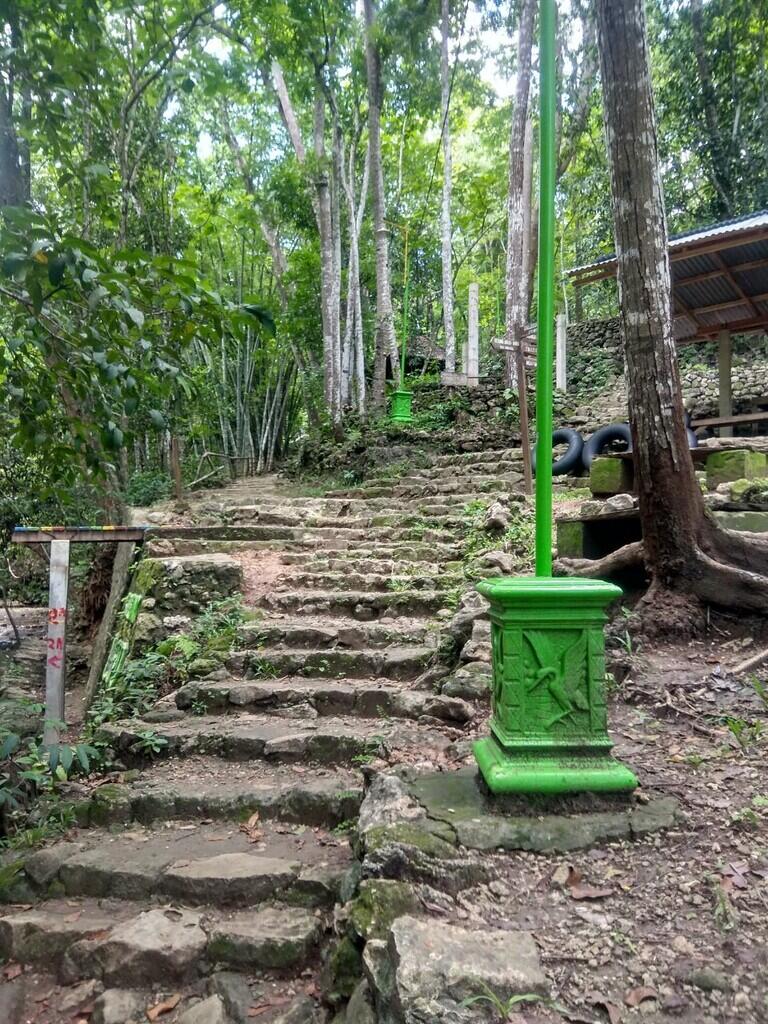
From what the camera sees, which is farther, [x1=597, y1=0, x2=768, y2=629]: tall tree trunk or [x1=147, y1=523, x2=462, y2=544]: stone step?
[x1=147, y1=523, x2=462, y2=544]: stone step

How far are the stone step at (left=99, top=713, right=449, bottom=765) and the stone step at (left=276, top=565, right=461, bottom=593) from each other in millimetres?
1640

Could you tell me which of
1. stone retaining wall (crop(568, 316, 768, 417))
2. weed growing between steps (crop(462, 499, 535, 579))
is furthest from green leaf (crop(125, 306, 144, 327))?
stone retaining wall (crop(568, 316, 768, 417))

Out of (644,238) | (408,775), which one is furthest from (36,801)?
(644,238)

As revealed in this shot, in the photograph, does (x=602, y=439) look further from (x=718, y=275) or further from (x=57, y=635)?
(x=57, y=635)

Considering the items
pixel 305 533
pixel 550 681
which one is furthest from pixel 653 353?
pixel 305 533

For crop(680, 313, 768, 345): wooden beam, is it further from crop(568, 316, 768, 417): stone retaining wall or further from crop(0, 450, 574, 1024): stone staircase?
crop(0, 450, 574, 1024): stone staircase

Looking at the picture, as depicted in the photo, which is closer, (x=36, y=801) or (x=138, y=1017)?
(x=138, y=1017)

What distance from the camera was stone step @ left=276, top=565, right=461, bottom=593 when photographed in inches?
209

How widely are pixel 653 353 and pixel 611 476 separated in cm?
177

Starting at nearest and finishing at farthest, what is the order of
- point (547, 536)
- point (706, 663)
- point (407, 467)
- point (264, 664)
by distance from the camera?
point (547, 536)
point (706, 663)
point (264, 664)
point (407, 467)

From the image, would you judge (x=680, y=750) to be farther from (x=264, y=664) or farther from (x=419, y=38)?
(x=419, y=38)

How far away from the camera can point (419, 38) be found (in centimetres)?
1159

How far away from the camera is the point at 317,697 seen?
13.3 ft

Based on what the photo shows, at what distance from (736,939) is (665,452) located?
2.48m
